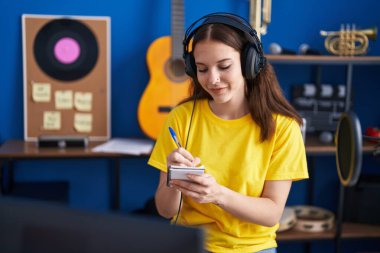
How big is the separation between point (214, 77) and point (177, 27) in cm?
125

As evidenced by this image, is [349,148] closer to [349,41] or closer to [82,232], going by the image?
[82,232]

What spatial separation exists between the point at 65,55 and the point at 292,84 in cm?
130

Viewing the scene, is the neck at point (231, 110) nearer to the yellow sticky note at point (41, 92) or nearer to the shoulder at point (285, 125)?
the shoulder at point (285, 125)

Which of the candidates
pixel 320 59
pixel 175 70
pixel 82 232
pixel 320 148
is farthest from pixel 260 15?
pixel 82 232

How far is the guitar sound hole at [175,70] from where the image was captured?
253 cm

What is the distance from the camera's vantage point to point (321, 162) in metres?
2.91

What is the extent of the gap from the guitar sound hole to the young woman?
3.29ft

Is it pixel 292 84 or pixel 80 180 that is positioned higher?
Result: pixel 292 84

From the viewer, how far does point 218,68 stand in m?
1.36

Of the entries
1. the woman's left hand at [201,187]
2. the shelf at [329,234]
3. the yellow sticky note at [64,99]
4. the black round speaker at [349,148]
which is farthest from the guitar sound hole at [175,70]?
the black round speaker at [349,148]

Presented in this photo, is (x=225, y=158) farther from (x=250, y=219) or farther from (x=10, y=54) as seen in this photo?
(x=10, y=54)

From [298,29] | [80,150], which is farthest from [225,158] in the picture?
[298,29]

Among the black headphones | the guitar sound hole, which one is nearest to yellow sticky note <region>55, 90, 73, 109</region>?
the guitar sound hole

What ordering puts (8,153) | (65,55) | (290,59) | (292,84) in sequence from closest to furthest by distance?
(8,153), (290,59), (65,55), (292,84)
